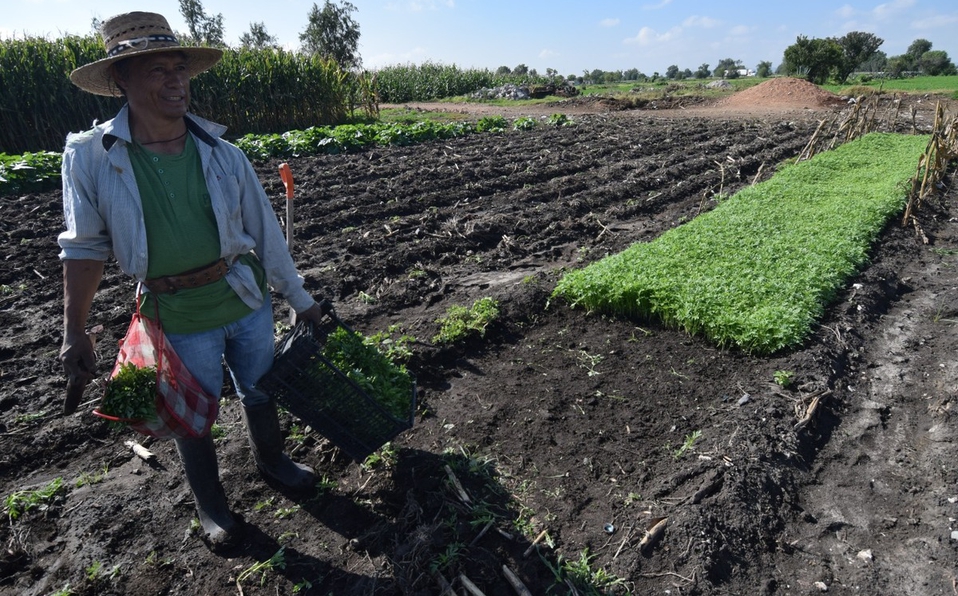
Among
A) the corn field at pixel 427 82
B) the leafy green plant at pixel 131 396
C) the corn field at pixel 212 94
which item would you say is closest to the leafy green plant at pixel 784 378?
the leafy green plant at pixel 131 396

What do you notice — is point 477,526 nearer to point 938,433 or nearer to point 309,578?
point 309,578

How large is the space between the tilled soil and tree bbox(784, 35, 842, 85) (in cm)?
3854

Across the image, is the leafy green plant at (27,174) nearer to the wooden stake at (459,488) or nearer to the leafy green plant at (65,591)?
the leafy green plant at (65,591)

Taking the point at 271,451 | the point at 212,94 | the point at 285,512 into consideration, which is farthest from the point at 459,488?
the point at 212,94

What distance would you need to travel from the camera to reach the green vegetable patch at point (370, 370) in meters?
3.39

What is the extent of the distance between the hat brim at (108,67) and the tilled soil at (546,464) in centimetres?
217

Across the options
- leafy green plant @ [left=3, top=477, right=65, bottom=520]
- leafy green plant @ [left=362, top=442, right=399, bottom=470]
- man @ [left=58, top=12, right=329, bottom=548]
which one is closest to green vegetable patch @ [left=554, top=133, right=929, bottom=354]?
leafy green plant @ [left=362, top=442, right=399, bottom=470]

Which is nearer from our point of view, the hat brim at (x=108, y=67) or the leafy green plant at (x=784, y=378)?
the hat brim at (x=108, y=67)

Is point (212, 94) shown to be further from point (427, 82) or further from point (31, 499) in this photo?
point (427, 82)

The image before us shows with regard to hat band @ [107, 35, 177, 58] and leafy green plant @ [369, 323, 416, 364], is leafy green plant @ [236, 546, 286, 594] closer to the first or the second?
leafy green plant @ [369, 323, 416, 364]

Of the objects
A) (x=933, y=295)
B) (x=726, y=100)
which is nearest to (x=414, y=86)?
(x=726, y=100)

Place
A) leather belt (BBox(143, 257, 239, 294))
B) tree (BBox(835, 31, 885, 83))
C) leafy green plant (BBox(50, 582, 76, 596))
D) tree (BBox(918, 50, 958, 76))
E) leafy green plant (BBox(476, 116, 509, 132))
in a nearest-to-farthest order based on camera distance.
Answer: leather belt (BBox(143, 257, 239, 294)) → leafy green plant (BBox(50, 582, 76, 596)) → leafy green plant (BBox(476, 116, 509, 132)) → tree (BBox(835, 31, 885, 83)) → tree (BBox(918, 50, 958, 76))

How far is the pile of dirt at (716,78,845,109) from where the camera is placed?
27.7 meters

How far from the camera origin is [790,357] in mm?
4891
